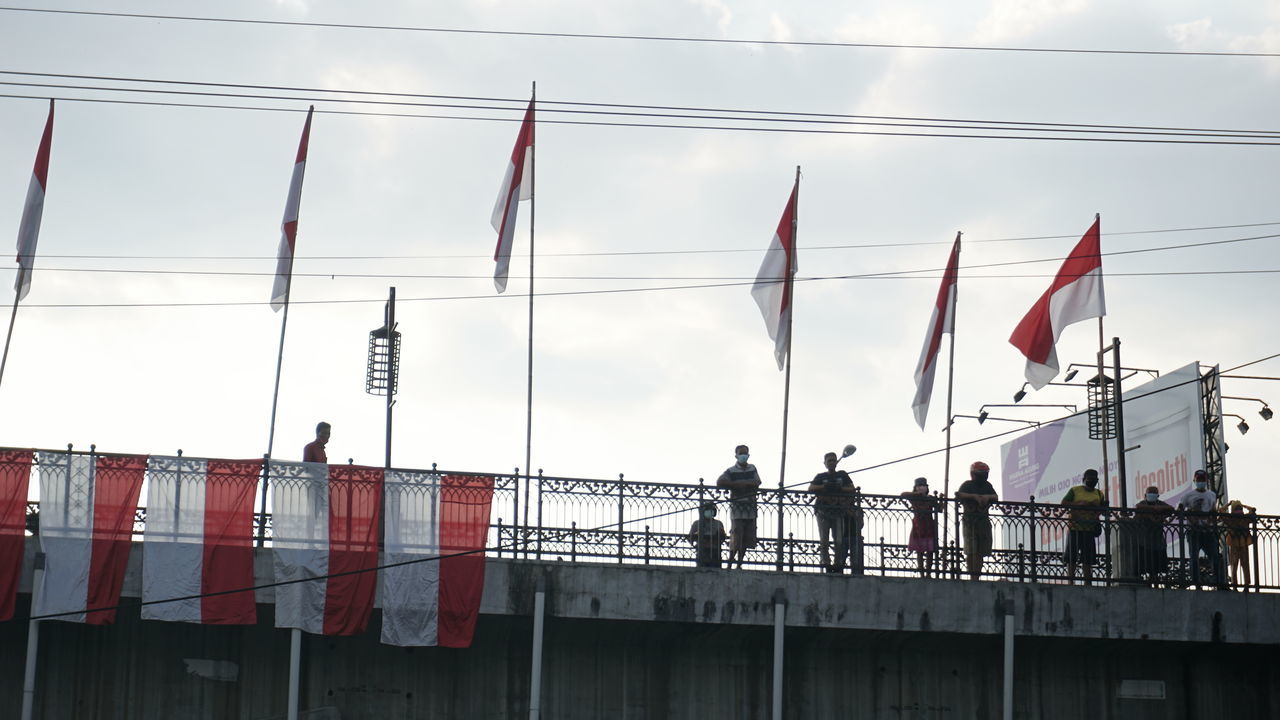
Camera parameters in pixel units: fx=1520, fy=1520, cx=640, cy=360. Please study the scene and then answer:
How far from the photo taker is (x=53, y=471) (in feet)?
63.5

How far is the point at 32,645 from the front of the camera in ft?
61.4

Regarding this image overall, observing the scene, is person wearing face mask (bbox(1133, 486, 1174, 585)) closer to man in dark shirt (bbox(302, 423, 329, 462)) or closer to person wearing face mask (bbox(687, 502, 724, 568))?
person wearing face mask (bbox(687, 502, 724, 568))

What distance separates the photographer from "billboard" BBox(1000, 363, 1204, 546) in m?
36.1

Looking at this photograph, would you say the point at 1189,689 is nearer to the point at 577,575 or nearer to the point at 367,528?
the point at 577,575

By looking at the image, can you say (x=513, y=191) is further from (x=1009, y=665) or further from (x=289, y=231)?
(x=1009, y=665)

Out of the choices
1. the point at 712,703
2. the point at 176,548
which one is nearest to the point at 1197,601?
the point at 712,703

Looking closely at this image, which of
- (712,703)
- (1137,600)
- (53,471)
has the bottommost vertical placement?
(712,703)

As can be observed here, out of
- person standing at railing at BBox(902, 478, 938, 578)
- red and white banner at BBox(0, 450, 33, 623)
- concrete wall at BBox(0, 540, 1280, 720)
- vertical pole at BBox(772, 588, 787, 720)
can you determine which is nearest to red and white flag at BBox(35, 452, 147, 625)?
red and white banner at BBox(0, 450, 33, 623)

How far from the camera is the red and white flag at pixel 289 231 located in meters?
23.9

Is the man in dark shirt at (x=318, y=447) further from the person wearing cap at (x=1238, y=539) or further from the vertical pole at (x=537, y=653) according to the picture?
the person wearing cap at (x=1238, y=539)

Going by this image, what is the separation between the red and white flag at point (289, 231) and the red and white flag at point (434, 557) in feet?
16.9

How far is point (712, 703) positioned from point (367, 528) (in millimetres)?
5237

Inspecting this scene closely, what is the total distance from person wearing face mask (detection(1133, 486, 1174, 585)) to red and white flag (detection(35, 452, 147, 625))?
45.2ft

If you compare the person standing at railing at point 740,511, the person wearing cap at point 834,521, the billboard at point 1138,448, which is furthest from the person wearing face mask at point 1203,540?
the billboard at point 1138,448
